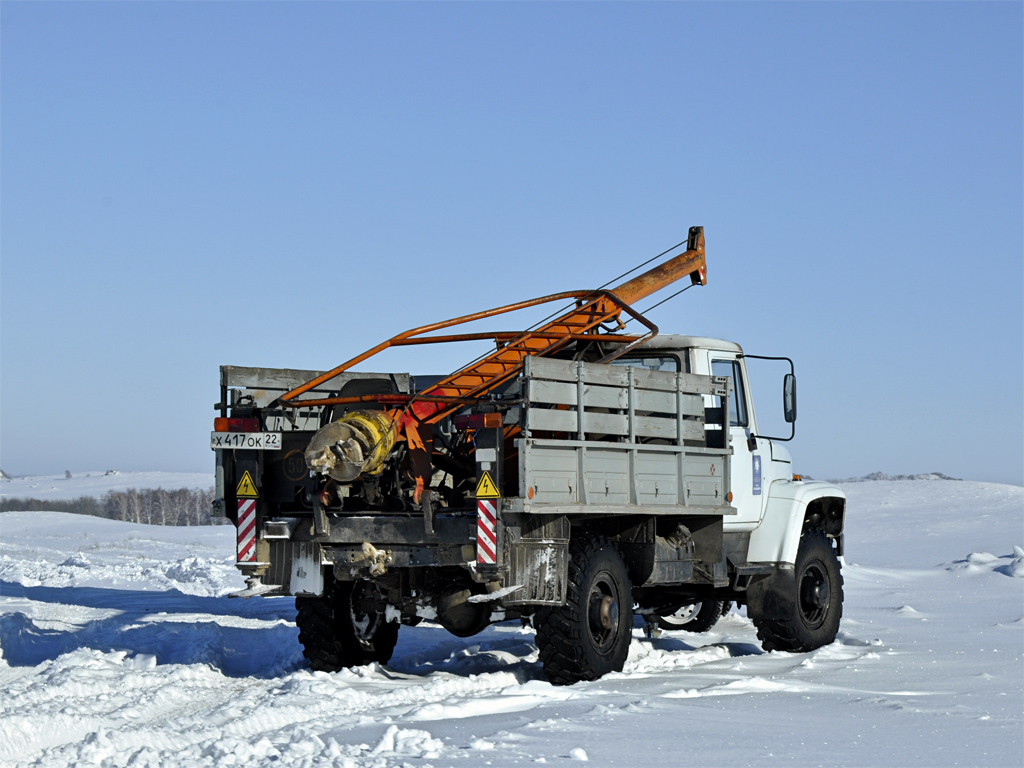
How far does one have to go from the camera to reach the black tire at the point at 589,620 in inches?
333

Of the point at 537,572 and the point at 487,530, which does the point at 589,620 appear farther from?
the point at 487,530

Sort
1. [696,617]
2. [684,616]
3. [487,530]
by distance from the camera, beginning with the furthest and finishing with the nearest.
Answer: [696,617] < [684,616] < [487,530]

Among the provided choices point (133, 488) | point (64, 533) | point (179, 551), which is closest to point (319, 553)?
point (179, 551)

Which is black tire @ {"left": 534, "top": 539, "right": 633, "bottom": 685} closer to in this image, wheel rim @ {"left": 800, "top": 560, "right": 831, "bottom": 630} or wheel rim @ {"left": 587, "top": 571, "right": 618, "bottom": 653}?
wheel rim @ {"left": 587, "top": 571, "right": 618, "bottom": 653}

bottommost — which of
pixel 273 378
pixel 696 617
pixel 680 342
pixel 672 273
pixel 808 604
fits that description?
pixel 696 617

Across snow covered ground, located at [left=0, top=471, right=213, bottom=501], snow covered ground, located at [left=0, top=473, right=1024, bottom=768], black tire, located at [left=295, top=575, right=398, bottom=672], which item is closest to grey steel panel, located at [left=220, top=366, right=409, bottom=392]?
black tire, located at [left=295, top=575, right=398, bottom=672]

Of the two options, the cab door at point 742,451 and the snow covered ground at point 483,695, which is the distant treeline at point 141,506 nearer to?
the snow covered ground at point 483,695

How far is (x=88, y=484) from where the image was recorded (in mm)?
83688

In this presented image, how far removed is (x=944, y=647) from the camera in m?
10.9

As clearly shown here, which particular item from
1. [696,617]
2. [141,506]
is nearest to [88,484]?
[141,506]

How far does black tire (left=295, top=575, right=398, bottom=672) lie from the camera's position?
956 cm

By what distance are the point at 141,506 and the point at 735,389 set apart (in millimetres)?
63044

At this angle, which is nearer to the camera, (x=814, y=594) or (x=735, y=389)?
(x=735, y=389)

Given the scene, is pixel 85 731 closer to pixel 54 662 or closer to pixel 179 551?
pixel 54 662
